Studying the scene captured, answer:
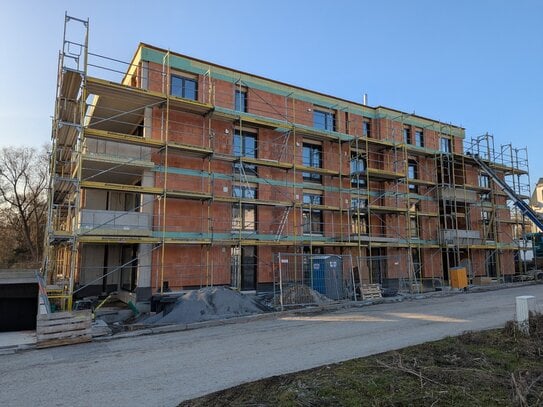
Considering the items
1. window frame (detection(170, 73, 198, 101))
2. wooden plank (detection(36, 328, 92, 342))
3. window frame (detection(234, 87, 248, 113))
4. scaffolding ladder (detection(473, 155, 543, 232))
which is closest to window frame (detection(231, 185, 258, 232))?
window frame (detection(234, 87, 248, 113))

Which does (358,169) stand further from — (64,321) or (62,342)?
(62,342)

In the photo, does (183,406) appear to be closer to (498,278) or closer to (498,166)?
(498,278)

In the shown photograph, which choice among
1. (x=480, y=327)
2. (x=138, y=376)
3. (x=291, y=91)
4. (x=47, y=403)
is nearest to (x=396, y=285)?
(x=291, y=91)

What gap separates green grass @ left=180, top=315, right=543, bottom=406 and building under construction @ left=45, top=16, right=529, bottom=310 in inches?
367

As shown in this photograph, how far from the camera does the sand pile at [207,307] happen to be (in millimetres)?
14047

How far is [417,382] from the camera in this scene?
18.6 feet

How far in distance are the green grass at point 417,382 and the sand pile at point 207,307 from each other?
8077mm

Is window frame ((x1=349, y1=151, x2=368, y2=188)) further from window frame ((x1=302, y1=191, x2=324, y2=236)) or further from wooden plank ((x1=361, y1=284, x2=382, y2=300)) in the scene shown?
wooden plank ((x1=361, y1=284, x2=382, y2=300))

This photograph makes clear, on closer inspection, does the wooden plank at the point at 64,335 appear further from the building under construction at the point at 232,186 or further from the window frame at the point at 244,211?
the window frame at the point at 244,211

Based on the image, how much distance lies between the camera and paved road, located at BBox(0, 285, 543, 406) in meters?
6.44

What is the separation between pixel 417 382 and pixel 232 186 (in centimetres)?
1567

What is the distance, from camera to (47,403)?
19.7ft

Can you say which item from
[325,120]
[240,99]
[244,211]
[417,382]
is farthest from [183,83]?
[417,382]

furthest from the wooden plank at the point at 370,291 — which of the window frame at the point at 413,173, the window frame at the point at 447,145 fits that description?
the window frame at the point at 447,145
